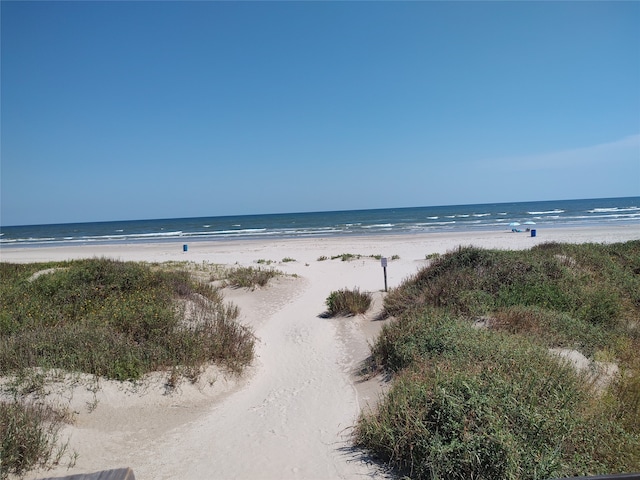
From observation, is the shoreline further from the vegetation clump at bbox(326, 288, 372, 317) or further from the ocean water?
the vegetation clump at bbox(326, 288, 372, 317)

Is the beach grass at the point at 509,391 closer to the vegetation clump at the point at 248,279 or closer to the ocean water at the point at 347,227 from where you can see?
the vegetation clump at the point at 248,279

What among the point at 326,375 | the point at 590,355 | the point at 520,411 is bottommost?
the point at 326,375

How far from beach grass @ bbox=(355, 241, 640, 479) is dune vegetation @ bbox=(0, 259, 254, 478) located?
123 inches

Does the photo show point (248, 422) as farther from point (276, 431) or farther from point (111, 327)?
point (111, 327)

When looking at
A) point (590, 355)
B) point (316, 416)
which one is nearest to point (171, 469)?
point (316, 416)

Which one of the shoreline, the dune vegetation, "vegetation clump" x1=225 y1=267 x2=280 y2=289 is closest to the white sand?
the dune vegetation

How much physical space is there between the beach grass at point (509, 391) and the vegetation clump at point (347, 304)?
2726mm

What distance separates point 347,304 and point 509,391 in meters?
7.51

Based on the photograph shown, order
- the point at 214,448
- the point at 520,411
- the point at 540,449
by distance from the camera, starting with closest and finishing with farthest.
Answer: the point at 540,449, the point at 520,411, the point at 214,448

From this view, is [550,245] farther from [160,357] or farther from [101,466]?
[101,466]

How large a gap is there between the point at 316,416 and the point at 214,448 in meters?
1.44

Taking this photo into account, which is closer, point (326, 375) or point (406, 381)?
point (406, 381)

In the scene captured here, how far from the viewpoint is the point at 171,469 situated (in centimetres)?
466

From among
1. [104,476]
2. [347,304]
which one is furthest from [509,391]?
[347,304]
